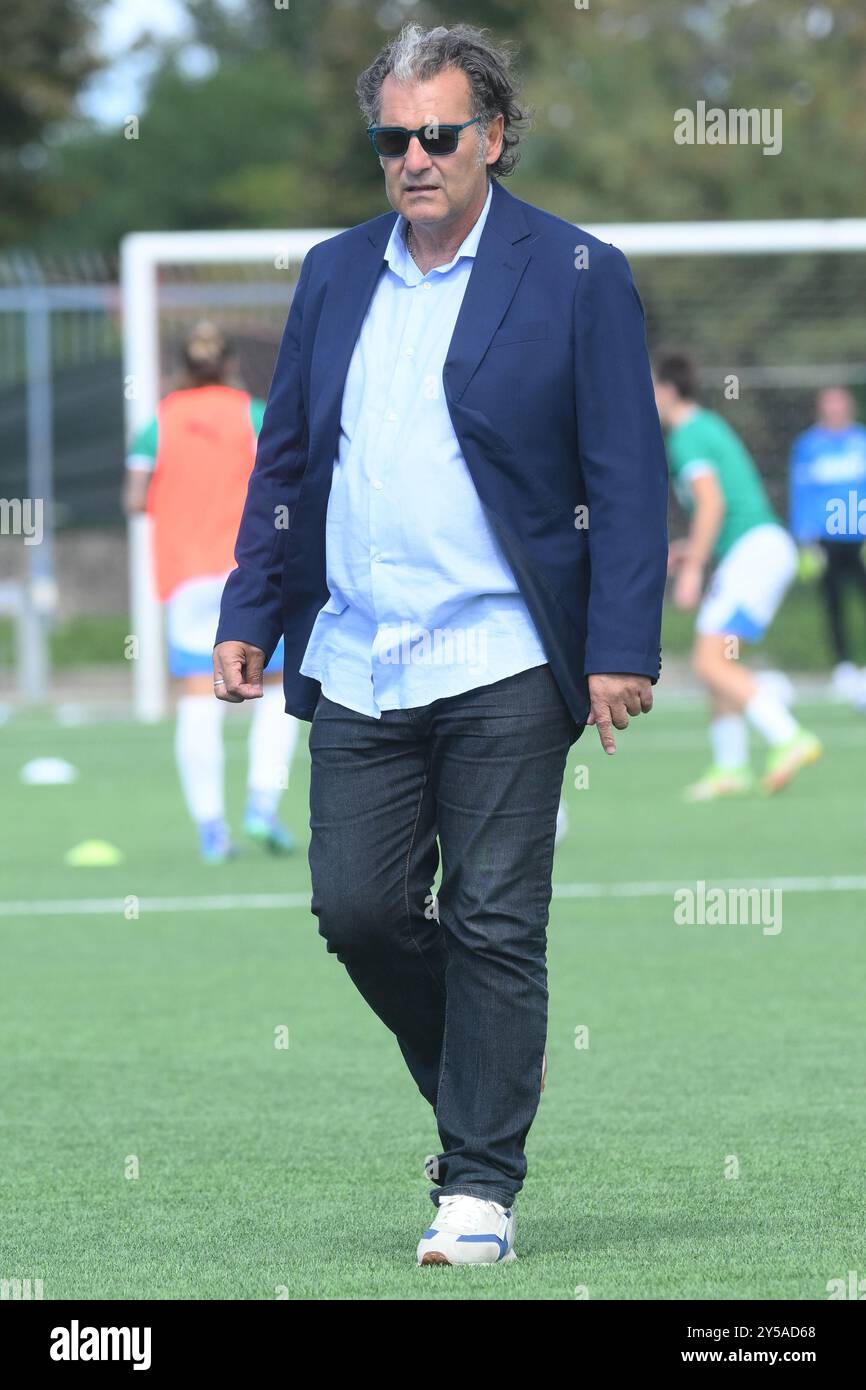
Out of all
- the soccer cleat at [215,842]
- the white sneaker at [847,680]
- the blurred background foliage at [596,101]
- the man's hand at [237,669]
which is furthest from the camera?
the blurred background foliage at [596,101]

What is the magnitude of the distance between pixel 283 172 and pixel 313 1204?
44103mm

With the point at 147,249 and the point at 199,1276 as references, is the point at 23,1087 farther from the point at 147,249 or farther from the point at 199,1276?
the point at 147,249

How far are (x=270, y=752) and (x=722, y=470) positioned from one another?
3.10m

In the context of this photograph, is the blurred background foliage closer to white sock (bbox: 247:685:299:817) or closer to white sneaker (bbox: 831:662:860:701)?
white sneaker (bbox: 831:662:860:701)

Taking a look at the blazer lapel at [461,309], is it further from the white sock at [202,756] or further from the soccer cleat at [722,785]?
the soccer cleat at [722,785]

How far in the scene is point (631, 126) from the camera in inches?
1492

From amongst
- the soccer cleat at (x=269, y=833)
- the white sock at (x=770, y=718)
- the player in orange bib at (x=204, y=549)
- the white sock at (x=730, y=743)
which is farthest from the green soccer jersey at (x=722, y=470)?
the soccer cleat at (x=269, y=833)

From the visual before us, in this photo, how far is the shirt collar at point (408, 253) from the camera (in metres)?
4.61

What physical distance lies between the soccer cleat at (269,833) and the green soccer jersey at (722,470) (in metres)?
2.78

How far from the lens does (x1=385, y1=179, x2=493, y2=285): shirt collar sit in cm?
461

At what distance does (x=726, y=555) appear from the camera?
42.4ft

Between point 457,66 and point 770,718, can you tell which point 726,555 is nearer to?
point 770,718

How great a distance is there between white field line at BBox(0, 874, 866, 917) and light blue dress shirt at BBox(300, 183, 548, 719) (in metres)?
4.91

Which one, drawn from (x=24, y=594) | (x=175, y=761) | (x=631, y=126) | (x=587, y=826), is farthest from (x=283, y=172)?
(x=587, y=826)
